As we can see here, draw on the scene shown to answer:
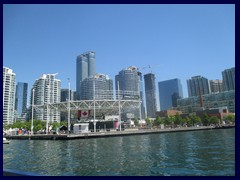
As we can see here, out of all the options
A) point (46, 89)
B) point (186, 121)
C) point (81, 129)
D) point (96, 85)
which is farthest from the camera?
A: point (96, 85)

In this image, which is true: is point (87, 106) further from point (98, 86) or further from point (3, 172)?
point (98, 86)

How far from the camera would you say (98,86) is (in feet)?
589

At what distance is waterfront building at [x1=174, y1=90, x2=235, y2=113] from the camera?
161 m

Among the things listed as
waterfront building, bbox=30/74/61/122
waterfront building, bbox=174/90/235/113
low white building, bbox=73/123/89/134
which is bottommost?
low white building, bbox=73/123/89/134

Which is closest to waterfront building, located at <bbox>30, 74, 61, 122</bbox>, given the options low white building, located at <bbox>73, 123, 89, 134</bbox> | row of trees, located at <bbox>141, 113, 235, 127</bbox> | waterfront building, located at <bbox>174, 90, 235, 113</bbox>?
row of trees, located at <bbox>141, 113, 235, 127</bbox>

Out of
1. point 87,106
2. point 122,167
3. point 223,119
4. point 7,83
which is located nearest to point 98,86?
point 7,83

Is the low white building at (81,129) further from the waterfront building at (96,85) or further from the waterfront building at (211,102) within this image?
the waterfront building at (211,102)

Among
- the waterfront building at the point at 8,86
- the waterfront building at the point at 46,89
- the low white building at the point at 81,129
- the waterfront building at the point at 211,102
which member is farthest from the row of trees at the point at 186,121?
the waterfront building at the point at 8,86

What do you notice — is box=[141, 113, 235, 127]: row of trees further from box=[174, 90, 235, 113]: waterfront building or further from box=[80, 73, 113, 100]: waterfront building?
box=[80, 73, 113, 100]: waterfront building

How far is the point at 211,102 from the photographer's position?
171875mm

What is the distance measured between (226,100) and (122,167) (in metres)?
165

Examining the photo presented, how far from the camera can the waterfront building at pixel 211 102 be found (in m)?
161

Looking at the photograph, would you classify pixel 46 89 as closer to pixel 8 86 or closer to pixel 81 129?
pixel 8 86

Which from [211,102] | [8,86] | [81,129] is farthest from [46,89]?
[211,102]
